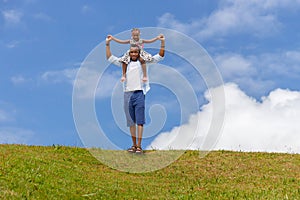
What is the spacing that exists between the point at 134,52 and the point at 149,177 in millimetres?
3974

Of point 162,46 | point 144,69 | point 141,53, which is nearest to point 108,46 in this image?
point 141,53

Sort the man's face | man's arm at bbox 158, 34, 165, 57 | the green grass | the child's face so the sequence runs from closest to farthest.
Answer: the green grass, man's arm at bbox 158, 34, 165, 57, the child's face, the man's face

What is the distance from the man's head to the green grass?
358cm

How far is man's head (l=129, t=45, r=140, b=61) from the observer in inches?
626

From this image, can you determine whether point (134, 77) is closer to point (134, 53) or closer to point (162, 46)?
point (134, 53)

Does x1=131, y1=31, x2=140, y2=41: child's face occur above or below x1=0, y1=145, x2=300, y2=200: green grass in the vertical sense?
above

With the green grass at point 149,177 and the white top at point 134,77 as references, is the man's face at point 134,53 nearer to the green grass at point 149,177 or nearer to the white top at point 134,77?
the white top at point 134,77

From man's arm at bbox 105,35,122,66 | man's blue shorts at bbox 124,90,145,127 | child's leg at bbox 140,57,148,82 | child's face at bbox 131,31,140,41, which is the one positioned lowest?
man's blue shorts at bbox 124,90,145,127

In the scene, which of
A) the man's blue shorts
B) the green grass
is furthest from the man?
the green grass

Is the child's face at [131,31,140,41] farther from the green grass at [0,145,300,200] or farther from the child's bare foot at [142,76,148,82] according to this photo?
the green grass at [0,145,300,200]

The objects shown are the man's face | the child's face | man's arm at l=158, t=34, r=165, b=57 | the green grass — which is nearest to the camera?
the green grass

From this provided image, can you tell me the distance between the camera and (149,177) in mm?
14789

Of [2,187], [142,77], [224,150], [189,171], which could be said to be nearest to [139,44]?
[142,77]

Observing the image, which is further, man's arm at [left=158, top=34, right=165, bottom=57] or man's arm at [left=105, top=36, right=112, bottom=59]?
man's arm at [left=105, top=36, right=112, bottom=59]
